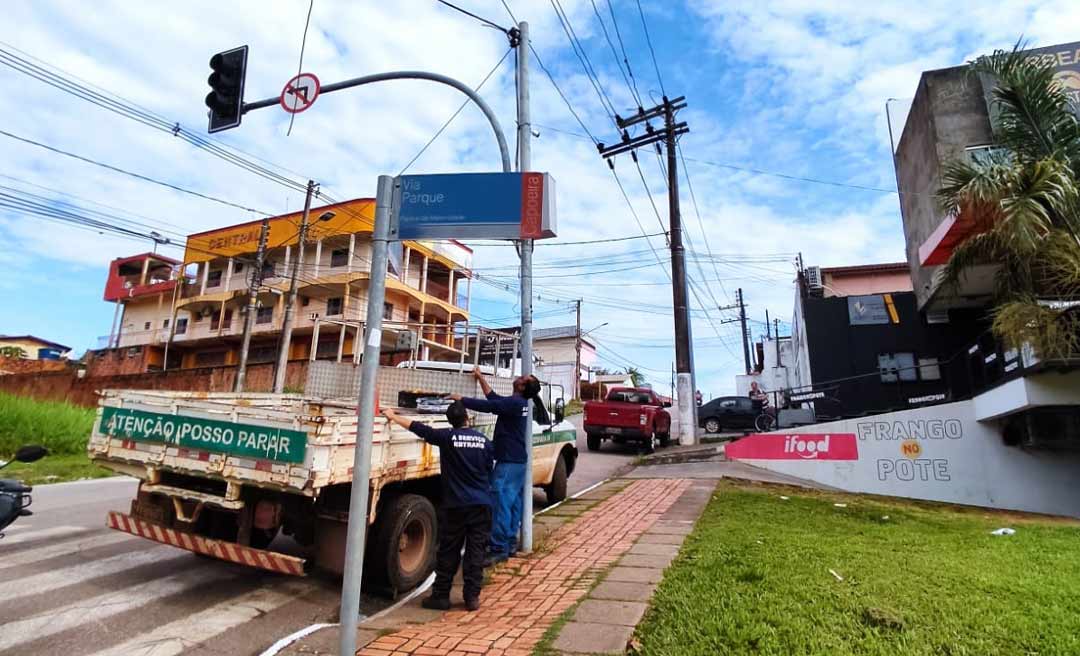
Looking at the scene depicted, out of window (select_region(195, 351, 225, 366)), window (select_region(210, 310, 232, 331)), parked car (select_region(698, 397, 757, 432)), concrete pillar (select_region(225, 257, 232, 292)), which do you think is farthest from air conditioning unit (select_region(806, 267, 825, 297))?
window (select_region(195, 351, 225, 366))

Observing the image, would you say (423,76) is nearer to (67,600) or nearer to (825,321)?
(67,600)

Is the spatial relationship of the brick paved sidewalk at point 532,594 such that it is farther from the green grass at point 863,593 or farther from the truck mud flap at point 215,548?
the truck mud flap at point 215,548

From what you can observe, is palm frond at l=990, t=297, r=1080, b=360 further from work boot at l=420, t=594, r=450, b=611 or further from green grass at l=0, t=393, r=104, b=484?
green grass at l=0, t=393, r=104, b=484

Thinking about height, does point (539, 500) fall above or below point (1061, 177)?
below

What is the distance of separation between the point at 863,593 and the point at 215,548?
515 cm

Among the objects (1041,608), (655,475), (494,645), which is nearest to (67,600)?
(494,645)

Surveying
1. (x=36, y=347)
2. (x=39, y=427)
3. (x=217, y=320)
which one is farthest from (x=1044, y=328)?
(x=36, y=347)

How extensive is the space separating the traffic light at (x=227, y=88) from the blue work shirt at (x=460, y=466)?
5045mm

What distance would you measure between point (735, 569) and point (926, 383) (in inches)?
711

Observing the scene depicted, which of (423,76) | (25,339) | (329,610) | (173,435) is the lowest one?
(329,610)

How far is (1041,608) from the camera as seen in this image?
4266mm

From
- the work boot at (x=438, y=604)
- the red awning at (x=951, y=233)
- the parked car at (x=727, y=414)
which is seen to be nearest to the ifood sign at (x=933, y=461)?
the red awning at (x=951, y=233)

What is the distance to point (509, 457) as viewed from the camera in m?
6.25

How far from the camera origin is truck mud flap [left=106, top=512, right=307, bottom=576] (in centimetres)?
470
